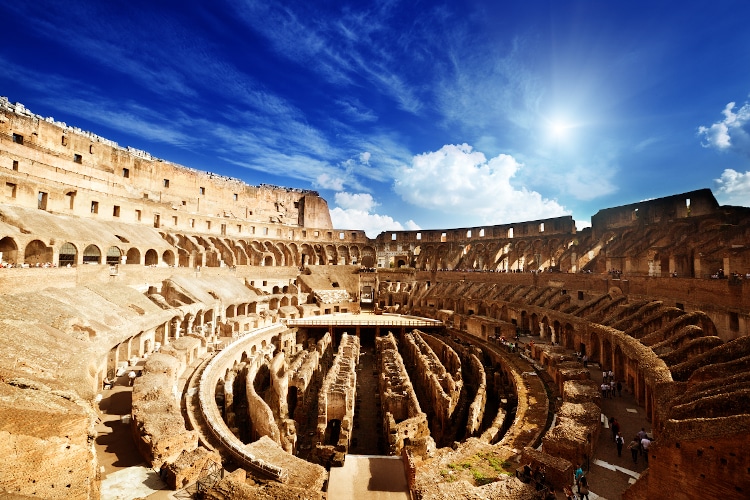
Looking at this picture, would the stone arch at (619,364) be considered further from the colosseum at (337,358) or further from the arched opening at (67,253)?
the arched opening at (67,253)

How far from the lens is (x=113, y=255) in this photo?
28625 mm

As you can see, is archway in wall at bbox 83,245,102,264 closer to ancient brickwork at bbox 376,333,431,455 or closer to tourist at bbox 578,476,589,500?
ancient brickwork at bbox 376,333,431,455

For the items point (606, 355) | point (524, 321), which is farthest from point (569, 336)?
point (524, 321)

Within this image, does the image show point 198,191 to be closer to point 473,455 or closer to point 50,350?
point 50,350

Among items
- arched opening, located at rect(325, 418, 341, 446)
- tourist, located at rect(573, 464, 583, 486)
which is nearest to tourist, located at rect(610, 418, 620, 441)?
tourist, located at rect(573, 464, 583, 486)

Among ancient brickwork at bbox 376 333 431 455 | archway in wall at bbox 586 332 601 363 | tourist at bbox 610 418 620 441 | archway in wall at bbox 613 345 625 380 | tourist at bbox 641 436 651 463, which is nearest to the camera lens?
tourist at bbox 641 436 651 463

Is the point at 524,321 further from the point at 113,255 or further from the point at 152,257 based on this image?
the point at 113,255

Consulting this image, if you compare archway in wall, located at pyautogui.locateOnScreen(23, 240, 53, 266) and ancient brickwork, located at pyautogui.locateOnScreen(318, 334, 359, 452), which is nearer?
ancient brickwork, located at pyautogui.locateOnScreen(318, 334, 359, 452)

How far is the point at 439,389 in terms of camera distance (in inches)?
730

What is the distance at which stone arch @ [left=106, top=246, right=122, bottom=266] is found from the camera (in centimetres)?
2811

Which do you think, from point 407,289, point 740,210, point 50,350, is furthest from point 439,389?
point 407,289

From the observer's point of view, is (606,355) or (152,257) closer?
(606,355)

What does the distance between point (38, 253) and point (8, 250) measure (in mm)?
1853

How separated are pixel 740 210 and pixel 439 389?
23024mm
